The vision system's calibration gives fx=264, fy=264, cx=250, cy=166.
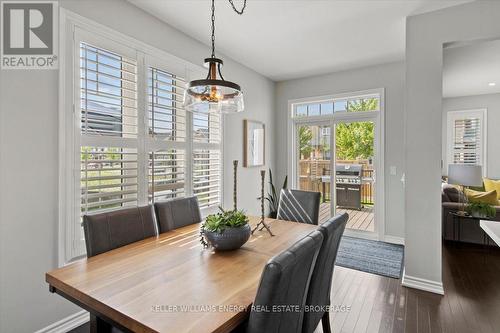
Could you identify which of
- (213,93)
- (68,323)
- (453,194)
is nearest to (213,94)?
(213,93)

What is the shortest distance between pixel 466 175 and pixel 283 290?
3.92 meters

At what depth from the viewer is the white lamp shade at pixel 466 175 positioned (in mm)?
3590

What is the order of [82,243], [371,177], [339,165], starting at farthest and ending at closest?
[339,165] < [371,177] < [82,243]

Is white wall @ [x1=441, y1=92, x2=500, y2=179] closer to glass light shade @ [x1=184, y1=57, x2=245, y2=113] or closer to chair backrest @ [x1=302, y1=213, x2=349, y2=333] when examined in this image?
chair backrest @ [x1=302, y1=213, x2=349, y2=333]

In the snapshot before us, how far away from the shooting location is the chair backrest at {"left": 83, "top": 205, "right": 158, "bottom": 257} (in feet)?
5.45

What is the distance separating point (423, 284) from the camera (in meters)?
2.66

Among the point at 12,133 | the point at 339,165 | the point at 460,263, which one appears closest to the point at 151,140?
the point at 12,133

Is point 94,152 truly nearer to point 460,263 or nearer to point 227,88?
point 227,88

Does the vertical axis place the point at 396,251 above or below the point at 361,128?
below

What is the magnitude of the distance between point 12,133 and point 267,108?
12.3 feet

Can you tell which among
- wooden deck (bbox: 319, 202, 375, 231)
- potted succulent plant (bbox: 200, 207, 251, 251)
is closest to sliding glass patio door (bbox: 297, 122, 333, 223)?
wooden deck (bbox: 319, 202, 375, 231)

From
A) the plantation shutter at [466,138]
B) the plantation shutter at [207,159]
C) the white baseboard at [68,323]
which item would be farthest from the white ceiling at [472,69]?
the white baseboard at [68,323]

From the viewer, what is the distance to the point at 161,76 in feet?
9.27

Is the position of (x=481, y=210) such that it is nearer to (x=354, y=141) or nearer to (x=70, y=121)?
(x=354, y=141)
